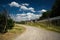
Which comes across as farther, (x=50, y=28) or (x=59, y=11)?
(x=50, y=28)

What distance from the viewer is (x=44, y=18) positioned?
19.9 meters

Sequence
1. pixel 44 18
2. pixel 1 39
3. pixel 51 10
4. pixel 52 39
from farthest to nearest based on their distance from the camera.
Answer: pixel 44 18 → pixel 51 10 → pixel 1 39 → pixel 52 39

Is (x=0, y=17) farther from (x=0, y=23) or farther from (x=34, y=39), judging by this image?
(x=34, y=39)

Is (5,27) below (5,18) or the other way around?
below

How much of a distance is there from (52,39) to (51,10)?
4.43 m

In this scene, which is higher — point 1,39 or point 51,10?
point 51,10

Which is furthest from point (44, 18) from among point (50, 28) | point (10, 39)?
point (10, 39)

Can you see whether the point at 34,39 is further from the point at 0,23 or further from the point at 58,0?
the point at 0,23

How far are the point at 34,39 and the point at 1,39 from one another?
11.7 ft

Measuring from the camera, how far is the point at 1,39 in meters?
14.4

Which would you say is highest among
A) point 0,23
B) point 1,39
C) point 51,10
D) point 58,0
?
point 58,0

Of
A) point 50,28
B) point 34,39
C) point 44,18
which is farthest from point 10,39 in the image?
point 50,28

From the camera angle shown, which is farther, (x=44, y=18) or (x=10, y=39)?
(x=44, y=18)

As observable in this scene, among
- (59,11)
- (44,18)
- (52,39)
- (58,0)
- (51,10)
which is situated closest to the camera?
(52,39)
